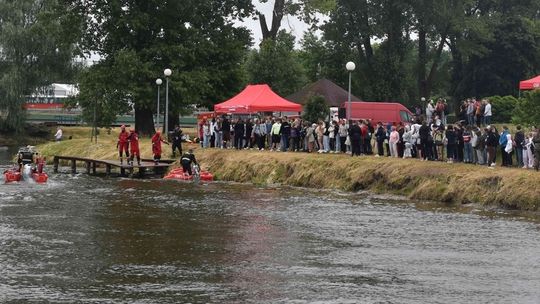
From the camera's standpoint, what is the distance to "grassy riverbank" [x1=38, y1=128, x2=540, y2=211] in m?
32.9

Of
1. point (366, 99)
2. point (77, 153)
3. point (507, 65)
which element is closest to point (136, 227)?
point (77, 153)

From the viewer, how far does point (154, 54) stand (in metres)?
58.8

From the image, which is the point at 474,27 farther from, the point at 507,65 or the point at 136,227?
the point at 136,227

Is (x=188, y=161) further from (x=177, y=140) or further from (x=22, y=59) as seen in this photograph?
(x=22, y=59)

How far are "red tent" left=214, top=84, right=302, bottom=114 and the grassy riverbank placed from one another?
3.94 m

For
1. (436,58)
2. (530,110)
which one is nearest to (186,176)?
(530,110)

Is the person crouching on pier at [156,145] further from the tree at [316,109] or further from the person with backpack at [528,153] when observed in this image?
the person with backpack at [528,153]

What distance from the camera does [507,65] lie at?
76.4 meters

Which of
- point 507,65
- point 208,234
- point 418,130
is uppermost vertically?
point 507,65

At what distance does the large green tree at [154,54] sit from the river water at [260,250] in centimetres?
2149

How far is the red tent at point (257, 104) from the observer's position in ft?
167

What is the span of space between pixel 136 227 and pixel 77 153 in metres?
31.1

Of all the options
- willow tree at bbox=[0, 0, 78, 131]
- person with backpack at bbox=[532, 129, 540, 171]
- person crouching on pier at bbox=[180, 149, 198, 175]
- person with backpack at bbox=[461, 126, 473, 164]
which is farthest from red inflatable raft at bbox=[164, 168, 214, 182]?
willow tree at bbox=[0, 0, 78, 131]

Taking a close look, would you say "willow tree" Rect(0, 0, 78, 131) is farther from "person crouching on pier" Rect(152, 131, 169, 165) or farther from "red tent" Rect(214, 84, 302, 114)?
"person crouching on pier" Rect(152, 131, 169, 165)
